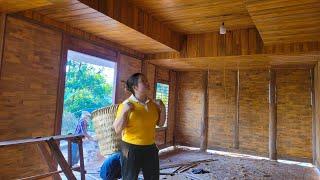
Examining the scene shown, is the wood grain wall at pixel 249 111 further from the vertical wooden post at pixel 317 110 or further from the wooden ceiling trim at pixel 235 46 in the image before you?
the wooden ceiling trim at pixel 235 46

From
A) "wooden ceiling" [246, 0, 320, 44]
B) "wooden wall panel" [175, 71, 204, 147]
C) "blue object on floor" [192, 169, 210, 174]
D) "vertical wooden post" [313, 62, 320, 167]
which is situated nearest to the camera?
"wooden ceiling" [246, 0, 320, 44]

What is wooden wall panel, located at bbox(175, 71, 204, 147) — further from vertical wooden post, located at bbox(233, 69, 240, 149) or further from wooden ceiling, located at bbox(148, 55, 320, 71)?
wooden ceiling, located at bbox(148, 55, 320, 71)

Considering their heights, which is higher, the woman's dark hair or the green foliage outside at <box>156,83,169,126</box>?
the green foliage outside at <box>156,83,169,126</box>

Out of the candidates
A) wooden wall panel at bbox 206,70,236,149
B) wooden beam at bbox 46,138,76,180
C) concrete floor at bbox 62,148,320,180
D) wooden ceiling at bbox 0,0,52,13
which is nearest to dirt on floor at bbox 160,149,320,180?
concrete floor at bbox 62,148,320,180

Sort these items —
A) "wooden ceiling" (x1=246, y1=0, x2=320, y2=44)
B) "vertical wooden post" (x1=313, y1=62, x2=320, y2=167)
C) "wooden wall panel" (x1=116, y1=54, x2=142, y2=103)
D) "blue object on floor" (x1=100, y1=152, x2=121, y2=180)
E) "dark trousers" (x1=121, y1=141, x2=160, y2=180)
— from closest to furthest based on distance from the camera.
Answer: "dark trousers" (x1=121, y1=141, x2=160, y2=180) < "blue object on floor" (x1=100, y1=152, x2=121, y2=180) < "wooden ceiling" (x1=246, y1=0, x2=320, y2=44) < "wooden wall panel" (x1=116, y1=54, x2=142, y2=103) < "vertical wooden post" (x1=313, y1=62, x2=320, y2=167)

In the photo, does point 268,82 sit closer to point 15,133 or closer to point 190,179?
point 190,179

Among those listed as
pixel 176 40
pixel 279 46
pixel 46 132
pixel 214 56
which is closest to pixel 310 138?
pixel 279 46

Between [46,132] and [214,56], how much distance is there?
3.30 metres

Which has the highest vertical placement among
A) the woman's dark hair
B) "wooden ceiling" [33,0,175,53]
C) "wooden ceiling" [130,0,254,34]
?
"wooden ceiling" [130,0,254,34]

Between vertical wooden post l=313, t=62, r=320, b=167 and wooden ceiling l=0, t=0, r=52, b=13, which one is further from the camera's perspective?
vertical wooden post l=313, t=62, r=320, b=167

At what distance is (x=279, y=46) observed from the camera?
4527mm

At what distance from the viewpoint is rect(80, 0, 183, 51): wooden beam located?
3.28 metres

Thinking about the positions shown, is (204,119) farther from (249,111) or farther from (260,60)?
(260,60)

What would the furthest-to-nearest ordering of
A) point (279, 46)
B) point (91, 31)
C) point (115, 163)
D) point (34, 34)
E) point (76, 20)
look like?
point (279, 46) → point (91, 31) → point (76, 20) → point (34, 34) → point (115, 163)
